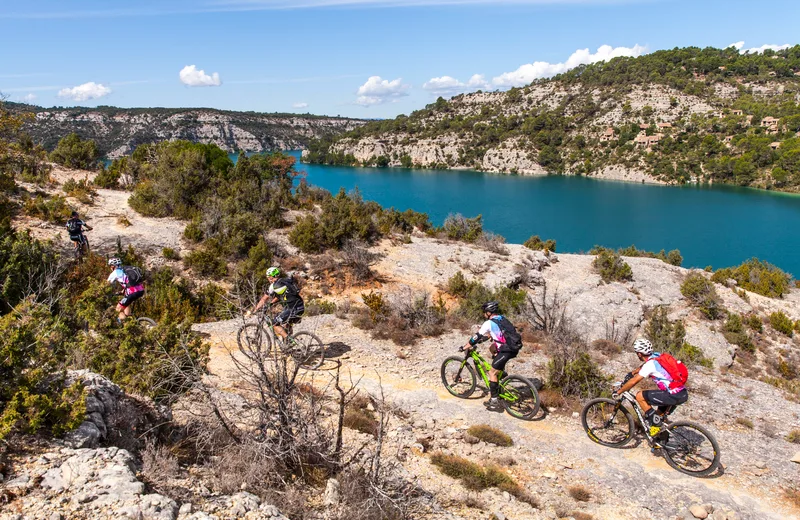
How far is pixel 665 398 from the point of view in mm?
5598

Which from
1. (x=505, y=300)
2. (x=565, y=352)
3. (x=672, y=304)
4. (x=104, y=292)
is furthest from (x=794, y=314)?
(x=104, y=292)

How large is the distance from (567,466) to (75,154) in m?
33.1

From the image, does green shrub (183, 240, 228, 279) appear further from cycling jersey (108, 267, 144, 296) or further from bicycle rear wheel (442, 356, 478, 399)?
bicycle rear wheel (442, 356, 478, 399)

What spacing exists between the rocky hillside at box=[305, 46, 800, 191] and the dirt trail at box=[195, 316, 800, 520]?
92.5 metres

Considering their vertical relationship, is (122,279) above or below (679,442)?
above

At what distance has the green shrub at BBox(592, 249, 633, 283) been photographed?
20625 mm

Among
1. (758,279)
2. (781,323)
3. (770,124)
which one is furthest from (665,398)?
(770,124)

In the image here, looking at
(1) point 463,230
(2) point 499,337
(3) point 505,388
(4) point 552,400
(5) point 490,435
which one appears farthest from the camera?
(1) point 463,230

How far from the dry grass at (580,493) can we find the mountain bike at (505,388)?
1.54 m

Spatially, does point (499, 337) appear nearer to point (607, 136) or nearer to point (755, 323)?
point (755, 323)

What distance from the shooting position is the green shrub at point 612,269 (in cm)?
2062

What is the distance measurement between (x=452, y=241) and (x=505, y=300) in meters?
10.8

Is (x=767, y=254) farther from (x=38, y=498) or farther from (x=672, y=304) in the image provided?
(x=38, y=498)

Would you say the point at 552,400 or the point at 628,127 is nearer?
the point at 552,400
